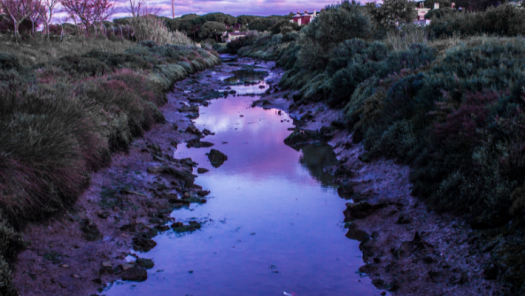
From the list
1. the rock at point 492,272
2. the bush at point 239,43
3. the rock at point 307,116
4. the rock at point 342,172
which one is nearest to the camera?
the rock at point 492,272

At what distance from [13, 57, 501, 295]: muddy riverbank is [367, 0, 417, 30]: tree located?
18411 mm

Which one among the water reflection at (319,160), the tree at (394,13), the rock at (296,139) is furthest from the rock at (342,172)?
the tree at (394,13)

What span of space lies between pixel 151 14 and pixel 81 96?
136 feet

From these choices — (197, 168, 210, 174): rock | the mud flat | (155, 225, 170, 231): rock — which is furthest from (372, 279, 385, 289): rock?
(197, 168, 210, 174): rock

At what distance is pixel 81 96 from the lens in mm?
9492

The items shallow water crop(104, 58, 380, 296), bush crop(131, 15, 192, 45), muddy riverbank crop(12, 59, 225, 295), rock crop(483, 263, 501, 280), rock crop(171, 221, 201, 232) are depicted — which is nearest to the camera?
rock crop(483, 263, 501, 280)

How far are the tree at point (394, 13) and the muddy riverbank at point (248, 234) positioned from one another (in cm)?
1841

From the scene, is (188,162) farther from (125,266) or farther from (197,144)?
(125,266)

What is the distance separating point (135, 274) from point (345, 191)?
453 cm

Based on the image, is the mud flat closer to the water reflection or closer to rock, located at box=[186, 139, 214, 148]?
the water reflection

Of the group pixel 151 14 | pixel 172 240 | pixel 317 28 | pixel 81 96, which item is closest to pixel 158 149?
pixel 81 96

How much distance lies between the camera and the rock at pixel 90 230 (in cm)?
580

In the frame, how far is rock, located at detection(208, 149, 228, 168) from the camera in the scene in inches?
398

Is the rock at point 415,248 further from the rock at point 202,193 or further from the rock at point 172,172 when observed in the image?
the rock at point 172,172
